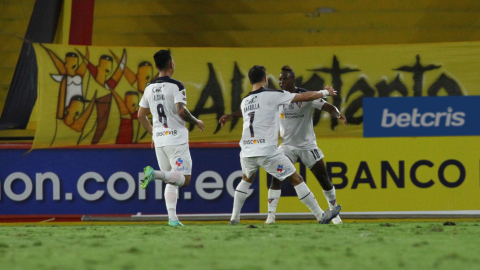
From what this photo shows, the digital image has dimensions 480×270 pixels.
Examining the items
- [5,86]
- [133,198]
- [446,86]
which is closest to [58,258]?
[133,198]

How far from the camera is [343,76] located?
9.34 meters

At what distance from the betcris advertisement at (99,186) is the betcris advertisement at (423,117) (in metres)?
1.98

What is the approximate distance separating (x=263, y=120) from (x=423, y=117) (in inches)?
133

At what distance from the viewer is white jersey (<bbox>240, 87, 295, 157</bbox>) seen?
6.69 metres

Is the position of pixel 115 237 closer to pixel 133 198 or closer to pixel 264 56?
pixel 133 198

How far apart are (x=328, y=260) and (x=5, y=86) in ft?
29.8

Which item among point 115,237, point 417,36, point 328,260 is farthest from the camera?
point 417,36

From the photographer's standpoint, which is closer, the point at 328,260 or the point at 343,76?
the point at 328,260

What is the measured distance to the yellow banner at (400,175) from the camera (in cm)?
890

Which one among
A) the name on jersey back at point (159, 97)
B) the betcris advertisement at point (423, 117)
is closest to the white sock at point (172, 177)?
the name on jersey back at point (159, 97)

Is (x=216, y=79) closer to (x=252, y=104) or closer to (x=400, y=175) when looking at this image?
(x=252, y=104)

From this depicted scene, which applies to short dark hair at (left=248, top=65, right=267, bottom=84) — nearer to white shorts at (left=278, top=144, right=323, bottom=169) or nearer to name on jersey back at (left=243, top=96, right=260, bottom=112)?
name on jersey back at (left=243, top=96, right=260, bottom=112)

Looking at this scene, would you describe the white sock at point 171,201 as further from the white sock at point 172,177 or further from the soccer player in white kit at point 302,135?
the soccer player in white kit at point 302,135

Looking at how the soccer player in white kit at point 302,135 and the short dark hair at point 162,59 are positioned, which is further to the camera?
the soccer player in white kit at point 302,135
